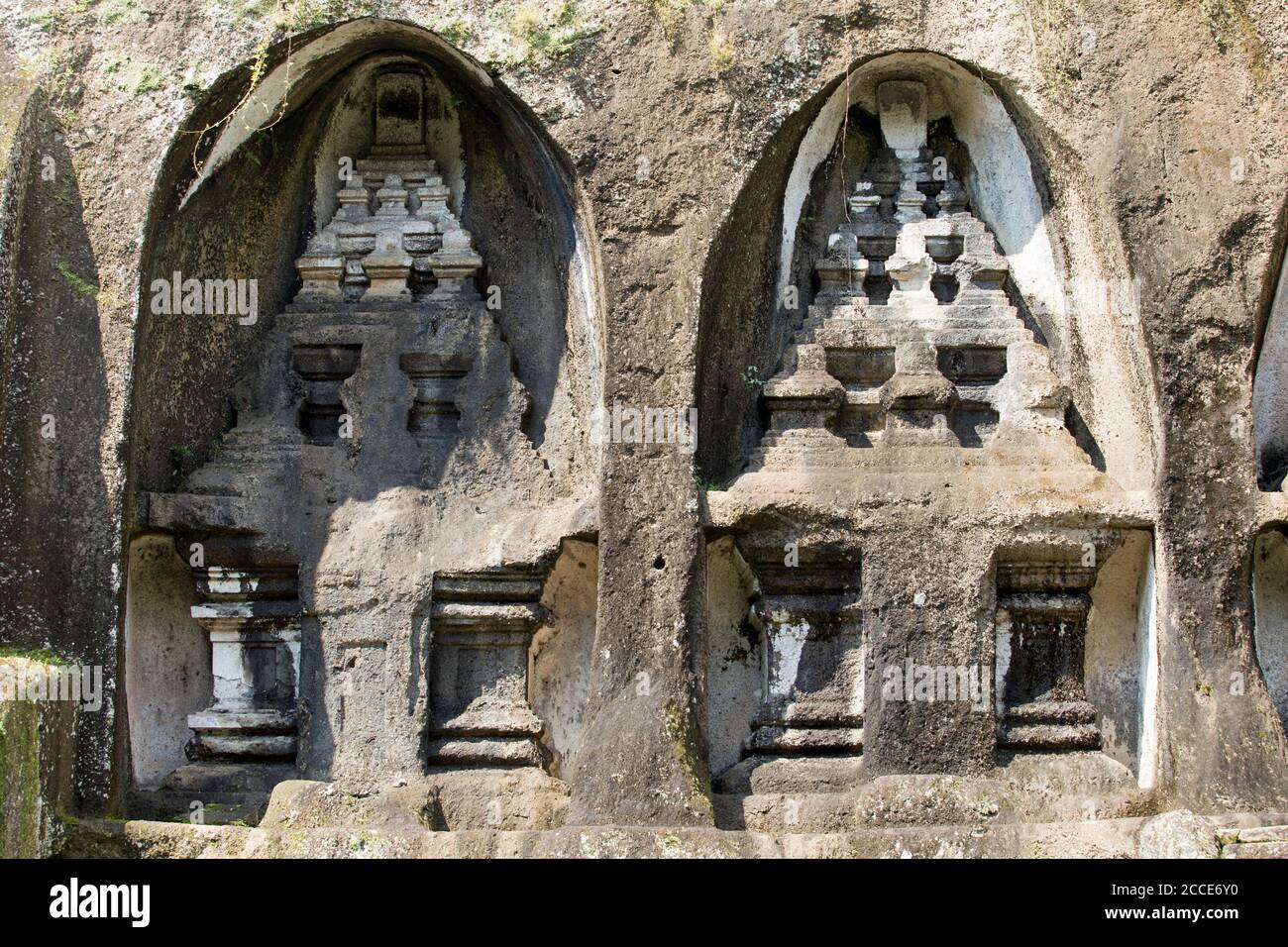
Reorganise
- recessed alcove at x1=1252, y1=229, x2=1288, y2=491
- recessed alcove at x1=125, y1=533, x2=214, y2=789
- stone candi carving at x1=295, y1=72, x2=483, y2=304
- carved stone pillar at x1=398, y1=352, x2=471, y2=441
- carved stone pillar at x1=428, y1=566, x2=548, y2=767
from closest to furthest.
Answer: carved stone pillar at x1=428, y1=566, x2=548, y2=767
recessed alcove at x1=125, y1=533, x2=214, y2=789
recessed alcove at x1=1252, y1=229, x2=1288, y2=491
carved stone pillar at x1=398, y1=352, x2=471, y2=441
stone candi carving at x1=295, y1=72, x2=483, y2=304

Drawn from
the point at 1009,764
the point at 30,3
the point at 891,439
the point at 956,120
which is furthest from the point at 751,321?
the point at 30,3

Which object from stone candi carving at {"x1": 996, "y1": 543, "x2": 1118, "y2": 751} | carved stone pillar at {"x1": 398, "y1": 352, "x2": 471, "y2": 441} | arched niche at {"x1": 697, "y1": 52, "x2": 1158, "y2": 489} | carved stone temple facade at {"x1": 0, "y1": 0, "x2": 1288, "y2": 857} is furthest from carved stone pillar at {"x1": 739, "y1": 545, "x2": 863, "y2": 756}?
carved stone pillar at {"x1": 398, "y1": 352, "x2": 471, "y2": 441}

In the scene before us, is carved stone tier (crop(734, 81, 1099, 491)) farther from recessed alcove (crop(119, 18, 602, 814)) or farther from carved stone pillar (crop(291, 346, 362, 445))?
carved stone pillar (crop(291, 346, 362, 445))

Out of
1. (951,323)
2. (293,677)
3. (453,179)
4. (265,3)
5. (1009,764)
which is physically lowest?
(1009,764)

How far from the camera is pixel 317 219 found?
30.4 ft

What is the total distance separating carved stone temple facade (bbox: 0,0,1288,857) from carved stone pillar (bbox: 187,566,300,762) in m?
0.02

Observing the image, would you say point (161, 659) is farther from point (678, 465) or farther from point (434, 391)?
point (678, 465)

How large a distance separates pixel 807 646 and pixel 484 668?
1.56 meters

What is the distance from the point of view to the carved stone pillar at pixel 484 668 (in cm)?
848

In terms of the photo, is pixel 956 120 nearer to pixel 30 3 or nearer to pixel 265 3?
→ pixel 265 3

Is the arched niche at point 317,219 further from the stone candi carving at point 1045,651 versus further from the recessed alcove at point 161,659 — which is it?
the stone candi carving at point 1045,651

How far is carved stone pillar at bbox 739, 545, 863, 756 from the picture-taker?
8500 millimetres

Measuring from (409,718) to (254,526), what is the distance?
3.90 feet

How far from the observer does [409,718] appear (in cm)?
842
